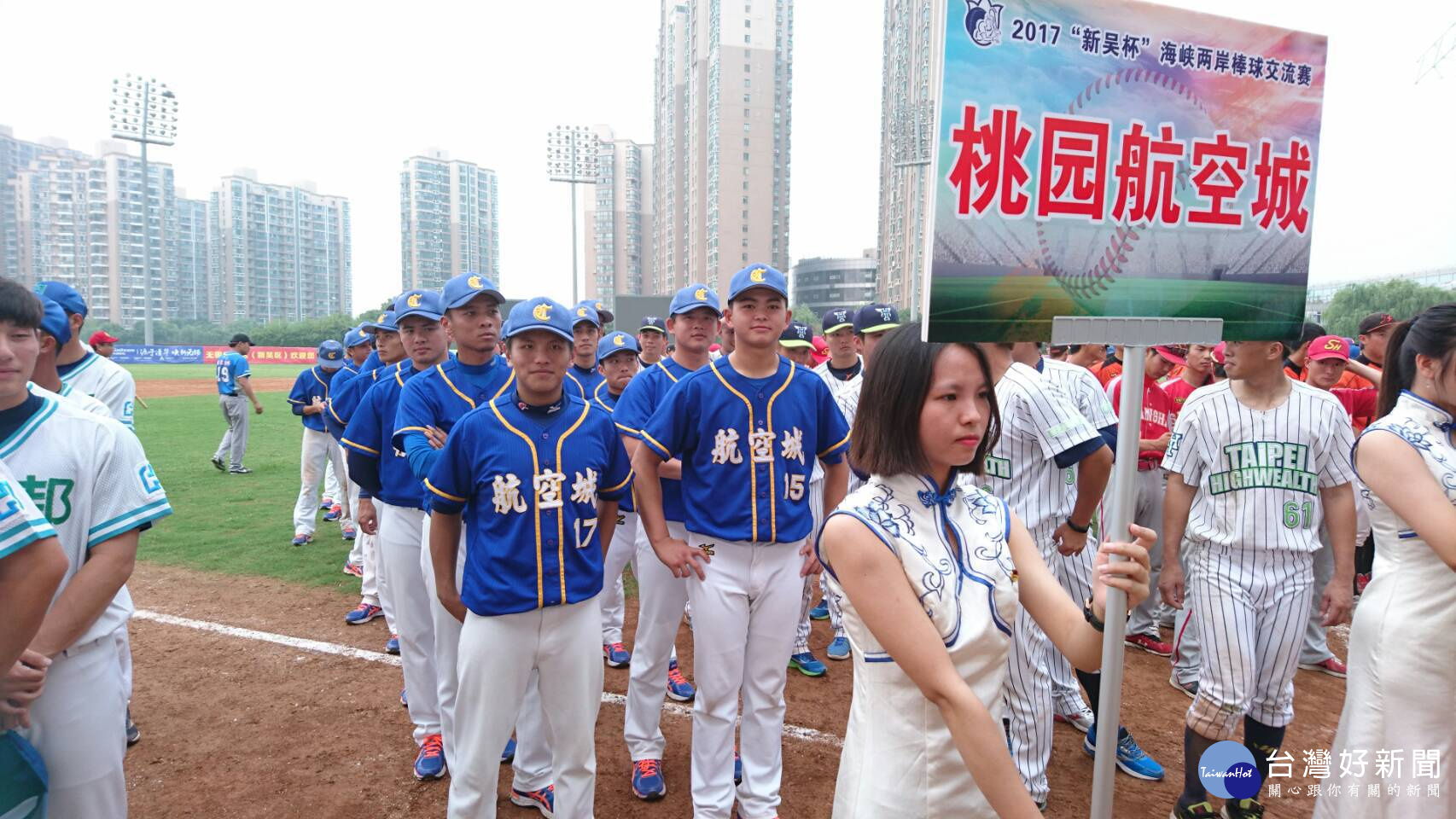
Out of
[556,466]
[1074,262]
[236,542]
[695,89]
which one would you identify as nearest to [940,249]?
[1074,262]

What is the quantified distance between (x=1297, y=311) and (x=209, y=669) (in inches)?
249

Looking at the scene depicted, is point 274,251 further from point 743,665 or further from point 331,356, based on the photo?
point 743,665

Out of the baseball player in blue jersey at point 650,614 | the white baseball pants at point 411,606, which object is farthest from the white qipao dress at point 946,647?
the white baseball pants at point 411,606

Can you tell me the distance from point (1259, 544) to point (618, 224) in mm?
78764

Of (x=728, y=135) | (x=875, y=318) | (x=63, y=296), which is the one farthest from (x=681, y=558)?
(x=728, y=135)

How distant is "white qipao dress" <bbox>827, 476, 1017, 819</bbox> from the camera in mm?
1720

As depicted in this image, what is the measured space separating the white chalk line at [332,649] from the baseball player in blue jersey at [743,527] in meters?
0.90

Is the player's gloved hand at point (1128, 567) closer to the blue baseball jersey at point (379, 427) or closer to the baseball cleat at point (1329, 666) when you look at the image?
the blue baseball jersey at point (379, 427)

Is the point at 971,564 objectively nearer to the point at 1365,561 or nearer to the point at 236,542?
the point at 1365,561

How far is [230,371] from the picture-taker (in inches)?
485

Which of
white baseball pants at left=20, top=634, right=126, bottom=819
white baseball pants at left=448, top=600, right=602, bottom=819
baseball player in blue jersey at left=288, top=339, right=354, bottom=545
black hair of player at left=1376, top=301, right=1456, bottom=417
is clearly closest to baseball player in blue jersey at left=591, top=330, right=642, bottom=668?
white baseball pants at left=448, top=600, right=602, bottom=819

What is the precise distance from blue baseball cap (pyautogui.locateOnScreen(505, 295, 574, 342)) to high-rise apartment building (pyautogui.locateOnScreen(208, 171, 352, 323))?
81734 mm

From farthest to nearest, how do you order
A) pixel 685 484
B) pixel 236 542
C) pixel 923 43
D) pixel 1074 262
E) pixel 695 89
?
pixel 695 89 < pixel 923 43 < pixel 236 542 < pixel 685 484 < pixel 1074 262

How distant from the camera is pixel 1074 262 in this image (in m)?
1.63
